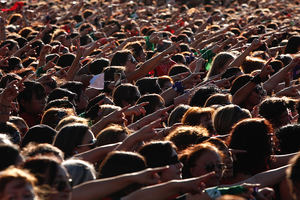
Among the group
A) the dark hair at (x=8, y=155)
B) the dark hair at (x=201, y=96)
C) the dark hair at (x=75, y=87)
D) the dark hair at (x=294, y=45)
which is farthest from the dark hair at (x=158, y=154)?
the dark hair at (x=294, y=45)

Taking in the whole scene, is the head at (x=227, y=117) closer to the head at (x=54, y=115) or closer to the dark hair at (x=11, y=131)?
the head at (x=54, y=115)

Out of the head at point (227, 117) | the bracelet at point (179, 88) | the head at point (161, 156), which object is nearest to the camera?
the head at point (161, 156)

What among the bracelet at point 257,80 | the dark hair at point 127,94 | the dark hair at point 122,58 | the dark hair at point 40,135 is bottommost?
the dark hair at point 122,58

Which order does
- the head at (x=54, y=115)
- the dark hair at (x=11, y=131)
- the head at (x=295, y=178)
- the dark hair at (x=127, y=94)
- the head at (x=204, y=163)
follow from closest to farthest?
the head at (x=295, y=178) → the head at (x=204, y=163) → the dark hair at (x=11, y=131) → the head at (x=54, y=115) → the dark hair at (x=127, y=94)

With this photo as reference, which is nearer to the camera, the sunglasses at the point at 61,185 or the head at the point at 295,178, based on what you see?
the head at the point at 295,178

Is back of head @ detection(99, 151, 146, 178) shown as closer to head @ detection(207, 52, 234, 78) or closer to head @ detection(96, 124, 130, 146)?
head @ detection(96, 124, 130, 146)

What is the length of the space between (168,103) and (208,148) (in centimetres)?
286

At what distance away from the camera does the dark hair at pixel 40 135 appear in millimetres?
5203

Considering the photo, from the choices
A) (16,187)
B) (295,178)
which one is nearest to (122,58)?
(16,187)

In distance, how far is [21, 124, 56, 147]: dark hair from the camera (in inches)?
205

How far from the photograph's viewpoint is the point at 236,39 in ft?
37.0

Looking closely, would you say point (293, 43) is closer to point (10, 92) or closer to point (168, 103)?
point (168, 103)

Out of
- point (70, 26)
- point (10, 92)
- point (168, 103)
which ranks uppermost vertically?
point (10, 92)

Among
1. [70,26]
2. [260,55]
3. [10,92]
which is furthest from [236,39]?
[10,92]
